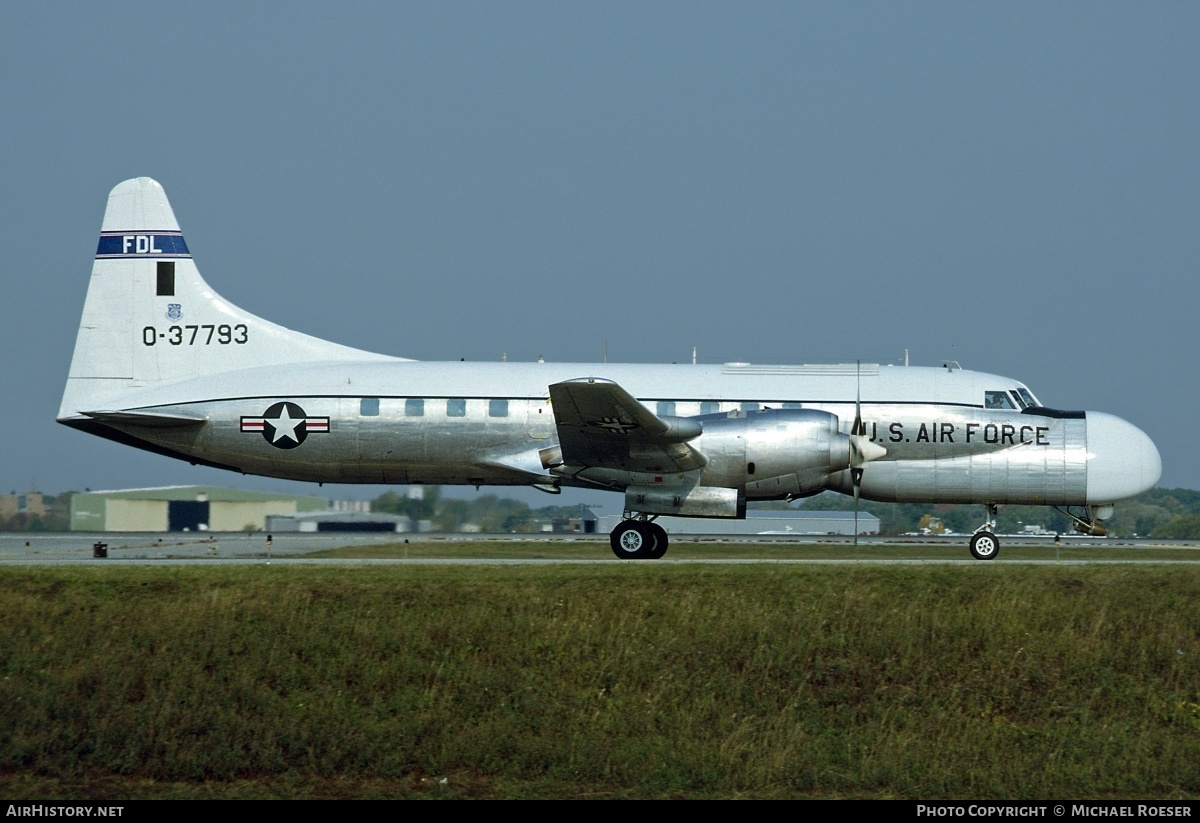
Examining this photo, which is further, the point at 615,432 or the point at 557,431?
the point at 557,431

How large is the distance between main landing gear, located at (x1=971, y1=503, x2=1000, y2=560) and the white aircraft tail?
12.9 meters

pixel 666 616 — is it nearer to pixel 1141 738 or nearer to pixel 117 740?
pixel 1141 738

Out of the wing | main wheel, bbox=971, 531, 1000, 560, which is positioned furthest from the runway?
the wing

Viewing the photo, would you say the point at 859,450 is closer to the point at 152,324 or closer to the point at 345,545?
the point at 345,545

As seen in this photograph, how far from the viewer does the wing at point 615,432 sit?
19562mm

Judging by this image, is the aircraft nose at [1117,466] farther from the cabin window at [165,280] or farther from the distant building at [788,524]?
the cabin window at [165,280]

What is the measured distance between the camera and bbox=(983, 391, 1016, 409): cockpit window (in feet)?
76.9

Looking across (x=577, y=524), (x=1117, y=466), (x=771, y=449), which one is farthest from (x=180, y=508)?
(x=1117, y=466)

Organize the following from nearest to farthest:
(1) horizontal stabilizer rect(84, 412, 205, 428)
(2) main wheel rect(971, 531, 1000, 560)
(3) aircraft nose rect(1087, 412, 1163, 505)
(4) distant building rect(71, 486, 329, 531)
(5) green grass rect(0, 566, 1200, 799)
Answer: (5) green grass rect(0, 566, 1200, 799), (3) aircraft nose rect(1087, 412, 1163, 505), (2) main wheel rect(971, 531, 1000, 560), (1) horizontal stabilizer rect(84, 412, 205, 428), (4) distant building rect(71, 486, 329, 531)

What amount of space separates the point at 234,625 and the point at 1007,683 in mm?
9967

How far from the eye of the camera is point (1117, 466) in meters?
22.8

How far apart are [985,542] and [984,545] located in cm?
7

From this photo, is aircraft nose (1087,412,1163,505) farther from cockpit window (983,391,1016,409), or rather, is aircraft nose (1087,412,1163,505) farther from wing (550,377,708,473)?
wing (550,377,708,473)

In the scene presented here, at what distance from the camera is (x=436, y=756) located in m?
13.2
